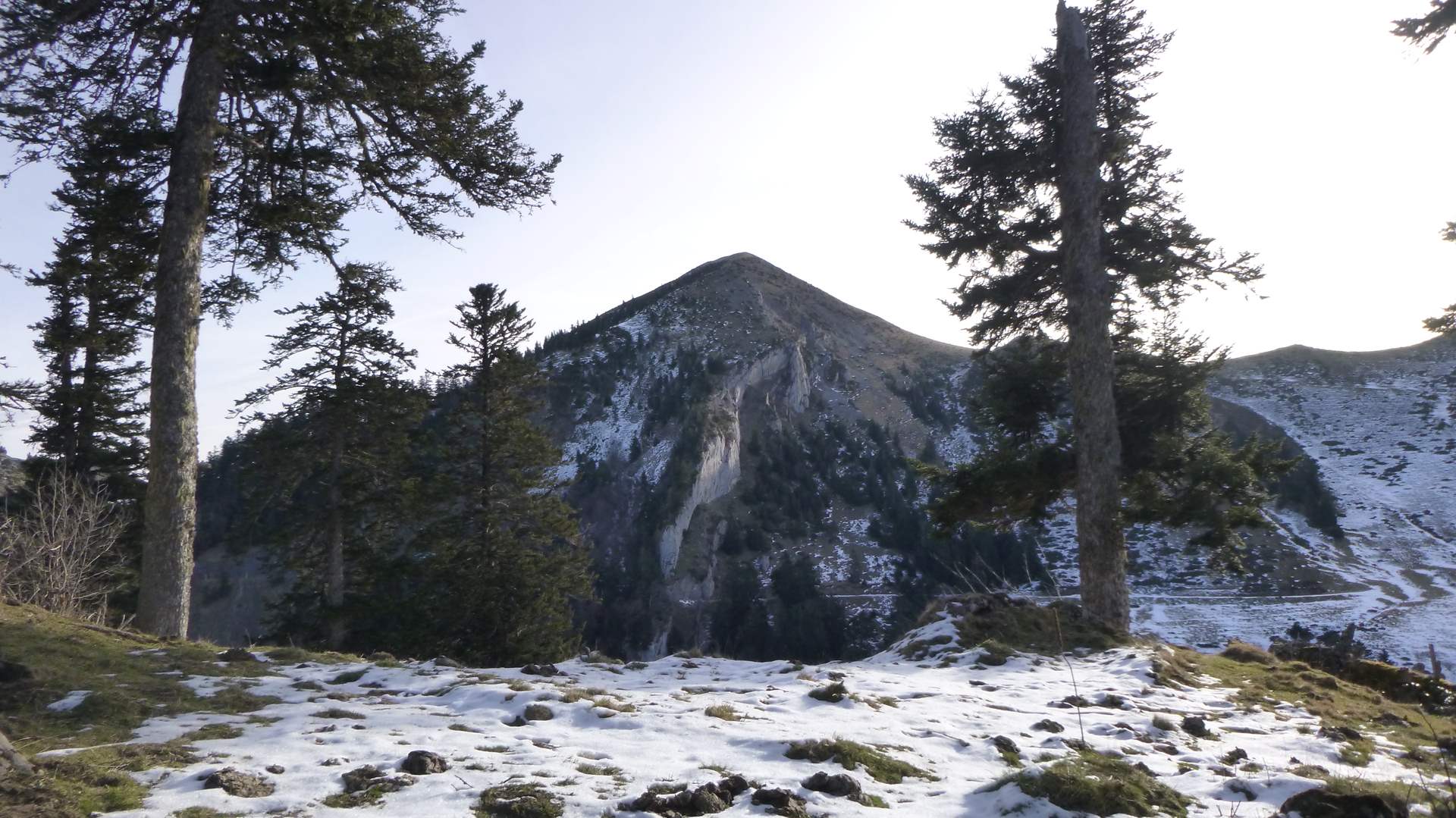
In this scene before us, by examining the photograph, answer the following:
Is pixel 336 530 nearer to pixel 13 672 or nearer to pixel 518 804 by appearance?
pixel 13 672

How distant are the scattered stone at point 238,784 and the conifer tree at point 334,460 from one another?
61.7 ft

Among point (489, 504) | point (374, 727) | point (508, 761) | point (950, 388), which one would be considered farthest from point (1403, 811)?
point (950, 388)

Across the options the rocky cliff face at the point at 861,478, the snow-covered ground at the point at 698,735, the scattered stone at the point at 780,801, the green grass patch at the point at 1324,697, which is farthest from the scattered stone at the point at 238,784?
the rocky cliff face at the point at 861,478

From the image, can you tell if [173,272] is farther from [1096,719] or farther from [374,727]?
[1096,719]

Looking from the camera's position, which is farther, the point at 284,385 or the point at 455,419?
the point at 455,419

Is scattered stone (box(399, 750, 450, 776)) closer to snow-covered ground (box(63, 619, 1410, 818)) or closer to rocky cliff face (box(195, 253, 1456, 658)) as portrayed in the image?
snow-covered ground (box(63, 619, 1410, 818))

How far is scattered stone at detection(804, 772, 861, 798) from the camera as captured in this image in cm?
398

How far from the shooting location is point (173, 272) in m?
8.59

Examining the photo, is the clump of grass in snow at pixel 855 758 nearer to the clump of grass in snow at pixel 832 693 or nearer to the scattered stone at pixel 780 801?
the scattered stone at pixel 780 801

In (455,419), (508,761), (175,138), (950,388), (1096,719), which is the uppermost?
(950,388)

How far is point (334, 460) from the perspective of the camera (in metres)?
21.7

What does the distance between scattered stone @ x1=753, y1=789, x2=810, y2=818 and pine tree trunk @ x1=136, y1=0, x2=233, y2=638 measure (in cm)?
740

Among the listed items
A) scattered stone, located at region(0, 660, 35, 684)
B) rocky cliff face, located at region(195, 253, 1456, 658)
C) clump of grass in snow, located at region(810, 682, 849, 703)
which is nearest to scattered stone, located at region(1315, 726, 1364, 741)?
clump of grass in snow, located at region(810, 682, 849, 703)

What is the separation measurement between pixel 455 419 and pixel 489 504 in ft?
8.51
